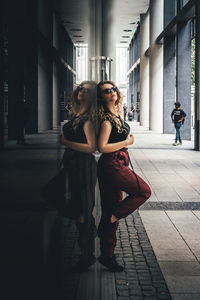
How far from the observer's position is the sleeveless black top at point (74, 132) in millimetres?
2368

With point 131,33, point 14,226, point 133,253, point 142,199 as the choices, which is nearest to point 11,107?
point 14,226

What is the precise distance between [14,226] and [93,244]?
5.20 feet

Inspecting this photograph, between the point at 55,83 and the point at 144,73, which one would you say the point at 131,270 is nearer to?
the point at 55,83

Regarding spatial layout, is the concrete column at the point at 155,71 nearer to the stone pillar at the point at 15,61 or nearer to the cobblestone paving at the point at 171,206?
the cobblestone paving at the point at 171,206

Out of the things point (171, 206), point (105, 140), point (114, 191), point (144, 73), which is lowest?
point (171, 206)

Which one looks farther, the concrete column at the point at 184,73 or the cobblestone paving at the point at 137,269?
the concrete column at the point at 184,73

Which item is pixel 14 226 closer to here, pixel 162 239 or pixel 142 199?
pixel 142 199

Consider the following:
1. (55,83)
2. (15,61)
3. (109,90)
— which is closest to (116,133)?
(109,90)

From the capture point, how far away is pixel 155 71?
27.7m

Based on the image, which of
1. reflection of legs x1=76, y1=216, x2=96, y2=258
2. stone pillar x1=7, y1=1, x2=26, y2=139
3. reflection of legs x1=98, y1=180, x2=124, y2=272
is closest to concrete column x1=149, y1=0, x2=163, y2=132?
reflection of legs x1=98, y1=180, x2=124, y2=272

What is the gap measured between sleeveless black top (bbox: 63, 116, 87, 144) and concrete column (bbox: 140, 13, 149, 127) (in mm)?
30094

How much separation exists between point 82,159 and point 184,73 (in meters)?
17.8

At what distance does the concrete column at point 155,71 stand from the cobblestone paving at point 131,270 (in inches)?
915

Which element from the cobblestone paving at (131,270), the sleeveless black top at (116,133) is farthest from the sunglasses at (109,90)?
the cobblestone paving at (131,270)
